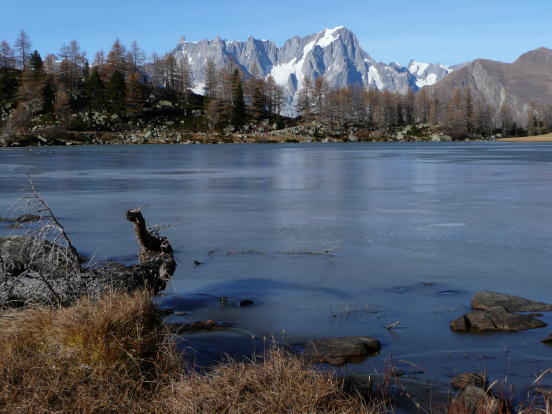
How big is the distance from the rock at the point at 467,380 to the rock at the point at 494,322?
7.26 feet

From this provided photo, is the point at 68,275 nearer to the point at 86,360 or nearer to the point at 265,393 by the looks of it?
the point at 86,360

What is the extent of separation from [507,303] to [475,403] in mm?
4849

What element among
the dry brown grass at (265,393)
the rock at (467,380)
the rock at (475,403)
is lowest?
the rock at (467,380)

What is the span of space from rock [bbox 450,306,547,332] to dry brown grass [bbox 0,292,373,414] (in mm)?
3842

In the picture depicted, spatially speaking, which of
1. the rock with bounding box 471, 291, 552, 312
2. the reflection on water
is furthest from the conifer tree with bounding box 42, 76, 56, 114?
the rock with bounding box 471, 291, 552, 312

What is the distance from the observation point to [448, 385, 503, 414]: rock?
634 centimetres

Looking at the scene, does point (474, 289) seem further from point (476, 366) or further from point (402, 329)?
point (476, 366)

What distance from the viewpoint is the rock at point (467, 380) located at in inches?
299

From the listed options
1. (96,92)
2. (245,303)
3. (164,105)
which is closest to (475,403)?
(245,303)

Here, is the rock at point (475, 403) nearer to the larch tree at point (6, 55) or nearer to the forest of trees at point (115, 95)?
the forest of trees at point (115, 95)

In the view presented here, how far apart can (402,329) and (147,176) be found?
36.7 meters

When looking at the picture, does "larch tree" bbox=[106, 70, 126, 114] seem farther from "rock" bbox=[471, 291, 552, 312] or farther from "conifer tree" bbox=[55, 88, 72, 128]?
"rock" bbox=[471, 291, 552, 312]

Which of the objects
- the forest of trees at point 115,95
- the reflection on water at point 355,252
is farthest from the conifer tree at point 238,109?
the reflection on water at point 355,252

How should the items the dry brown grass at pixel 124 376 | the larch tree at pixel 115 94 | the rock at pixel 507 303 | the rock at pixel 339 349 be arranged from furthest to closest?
the larch tree at pixel 115 94
the rock at pixel 507 303
the rock at pixel 339 349
the dry brown grass at pixel 124 376
